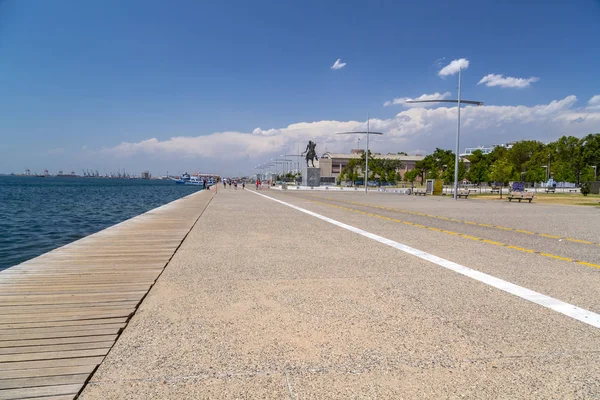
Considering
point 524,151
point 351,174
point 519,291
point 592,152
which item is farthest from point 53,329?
point 524,151

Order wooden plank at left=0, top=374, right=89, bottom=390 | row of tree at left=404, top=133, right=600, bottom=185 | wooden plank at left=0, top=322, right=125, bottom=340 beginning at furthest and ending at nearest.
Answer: row of tree at left=404, top=133, right=600, bottom=185 → wooden plank at left=0, top=322, right=125, bottom=340 → wooden plank at left=0, top=374, right=89, bottom=390

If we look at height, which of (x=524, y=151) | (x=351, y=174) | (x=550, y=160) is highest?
(x=524, y=151)

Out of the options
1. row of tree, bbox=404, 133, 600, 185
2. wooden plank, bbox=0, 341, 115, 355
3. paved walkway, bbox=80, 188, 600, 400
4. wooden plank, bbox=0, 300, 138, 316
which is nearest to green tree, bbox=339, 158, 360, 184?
row of tree, bbox=404, 133, 600, 185

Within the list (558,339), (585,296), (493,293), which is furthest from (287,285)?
(585,296)

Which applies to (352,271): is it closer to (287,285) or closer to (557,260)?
(287,285)

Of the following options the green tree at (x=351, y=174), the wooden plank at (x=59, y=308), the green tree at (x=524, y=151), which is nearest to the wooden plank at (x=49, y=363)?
the wooden plank at (x=59, y=308)

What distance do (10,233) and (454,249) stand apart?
19496 mm

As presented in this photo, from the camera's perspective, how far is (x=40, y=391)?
278 cm

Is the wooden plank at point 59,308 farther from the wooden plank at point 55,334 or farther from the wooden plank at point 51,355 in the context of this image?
the wooden plank at point 51,355

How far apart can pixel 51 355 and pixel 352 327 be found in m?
2.86

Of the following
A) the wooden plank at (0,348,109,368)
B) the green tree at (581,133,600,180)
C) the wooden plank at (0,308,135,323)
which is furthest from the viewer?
the green tree at (581,133,600,180)

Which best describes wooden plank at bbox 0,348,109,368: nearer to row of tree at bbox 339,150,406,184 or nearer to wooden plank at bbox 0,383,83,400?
wooden plank at bbox 0,383,83,400

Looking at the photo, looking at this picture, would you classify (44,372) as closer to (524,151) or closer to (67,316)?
(67,316)

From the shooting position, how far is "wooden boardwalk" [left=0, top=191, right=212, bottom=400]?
9.80 feet
